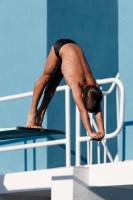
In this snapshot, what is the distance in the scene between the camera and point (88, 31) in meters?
12.4

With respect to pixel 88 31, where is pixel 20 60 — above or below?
below

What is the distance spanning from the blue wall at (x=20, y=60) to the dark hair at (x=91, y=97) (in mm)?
3176

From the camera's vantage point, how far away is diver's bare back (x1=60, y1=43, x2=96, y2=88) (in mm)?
8586

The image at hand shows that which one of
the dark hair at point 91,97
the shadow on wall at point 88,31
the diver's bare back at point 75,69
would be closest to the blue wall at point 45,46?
the shadow on wall at point 88,31

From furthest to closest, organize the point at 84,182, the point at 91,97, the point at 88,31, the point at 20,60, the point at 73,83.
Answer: the point at 88,31 → the point at 20,60 → the point at 84,182 → the point at 73,83 → the point at 91,97

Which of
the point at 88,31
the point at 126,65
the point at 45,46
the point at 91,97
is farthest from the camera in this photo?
the point at 88,31

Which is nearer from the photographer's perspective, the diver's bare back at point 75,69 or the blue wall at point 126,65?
the diver's bare back at point 75,69

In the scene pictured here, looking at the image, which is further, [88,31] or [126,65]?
[88,31]

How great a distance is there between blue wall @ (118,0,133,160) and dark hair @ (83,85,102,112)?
197 centimetres

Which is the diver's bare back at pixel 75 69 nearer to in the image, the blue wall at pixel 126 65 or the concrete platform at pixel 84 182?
the concrete platform at pixel 84 182

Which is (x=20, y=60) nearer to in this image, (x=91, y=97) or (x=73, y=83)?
(x=73, y=83)

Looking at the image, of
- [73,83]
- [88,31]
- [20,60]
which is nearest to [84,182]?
[73,83]

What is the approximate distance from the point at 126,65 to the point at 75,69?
1.97 meters

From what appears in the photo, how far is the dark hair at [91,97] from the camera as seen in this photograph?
8.34 meters
